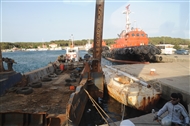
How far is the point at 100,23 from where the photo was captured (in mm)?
8609

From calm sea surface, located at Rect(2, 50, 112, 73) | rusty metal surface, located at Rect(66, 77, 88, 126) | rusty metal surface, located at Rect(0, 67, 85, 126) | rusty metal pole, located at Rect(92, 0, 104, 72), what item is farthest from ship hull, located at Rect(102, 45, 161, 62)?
rusty metal surface, located at Rect(66, 77, 88, 126)

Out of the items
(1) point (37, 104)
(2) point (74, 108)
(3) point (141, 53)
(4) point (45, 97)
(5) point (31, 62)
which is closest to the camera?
(2) point (74, 108)

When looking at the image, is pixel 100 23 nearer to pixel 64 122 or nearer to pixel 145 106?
pixel 145 106

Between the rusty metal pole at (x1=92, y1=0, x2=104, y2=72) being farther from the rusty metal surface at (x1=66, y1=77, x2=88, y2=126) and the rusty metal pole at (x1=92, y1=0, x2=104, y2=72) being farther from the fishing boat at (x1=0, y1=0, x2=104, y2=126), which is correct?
the rusty metal surface at (x1=66, y1=77, x2=88, y2=126)

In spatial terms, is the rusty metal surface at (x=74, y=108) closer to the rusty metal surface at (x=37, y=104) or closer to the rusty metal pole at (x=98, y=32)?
the rusty metal surface at (x=37, y=104)

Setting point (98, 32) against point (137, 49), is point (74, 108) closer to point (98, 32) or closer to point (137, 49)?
point (98, 32)

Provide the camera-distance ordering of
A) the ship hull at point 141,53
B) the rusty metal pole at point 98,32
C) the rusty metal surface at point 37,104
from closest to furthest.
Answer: the rusty metal surface at point 37,104
the rusty metal pole at point 98,32
the ship hull at point 141,53

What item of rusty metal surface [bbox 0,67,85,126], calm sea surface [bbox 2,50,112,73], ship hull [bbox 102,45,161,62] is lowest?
calm sea surface [bbox 2,50,112,73]

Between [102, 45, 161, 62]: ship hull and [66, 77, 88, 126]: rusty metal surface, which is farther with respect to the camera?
[102, 45, 161, 62]: ship hull

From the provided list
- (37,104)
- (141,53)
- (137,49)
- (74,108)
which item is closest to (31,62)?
(137,49)

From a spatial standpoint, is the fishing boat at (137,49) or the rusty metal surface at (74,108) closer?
the rusty metal surface at (74,108)

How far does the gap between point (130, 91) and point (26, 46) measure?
5712 inches

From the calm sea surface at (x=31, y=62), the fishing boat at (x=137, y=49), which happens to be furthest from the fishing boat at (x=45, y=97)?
the fishing boat at (x=137, y=49)

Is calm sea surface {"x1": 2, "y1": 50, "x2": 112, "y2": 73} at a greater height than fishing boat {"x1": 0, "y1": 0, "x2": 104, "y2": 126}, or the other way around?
fishing boat {"x1": 0, "y1": 0, "x2": 104, "y2": 126}
